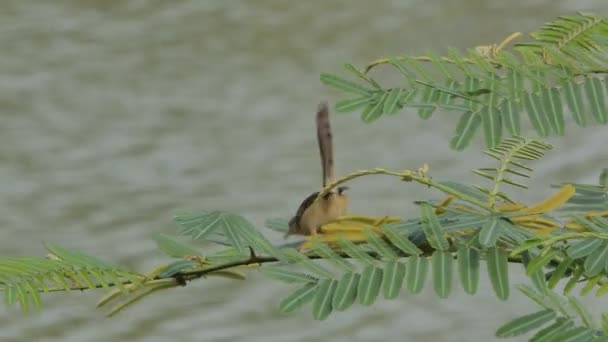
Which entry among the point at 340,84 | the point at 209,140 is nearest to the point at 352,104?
the point at 340,84

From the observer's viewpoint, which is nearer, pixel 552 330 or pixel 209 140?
pixel 552 330

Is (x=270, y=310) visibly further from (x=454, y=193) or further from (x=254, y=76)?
(x=454, y=193)

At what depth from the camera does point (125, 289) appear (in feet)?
1.17

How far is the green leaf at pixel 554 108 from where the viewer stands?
1.20 ft

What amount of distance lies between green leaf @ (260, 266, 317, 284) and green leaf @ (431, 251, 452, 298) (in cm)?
3

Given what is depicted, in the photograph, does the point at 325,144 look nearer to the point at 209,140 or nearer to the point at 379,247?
the point at 379,247

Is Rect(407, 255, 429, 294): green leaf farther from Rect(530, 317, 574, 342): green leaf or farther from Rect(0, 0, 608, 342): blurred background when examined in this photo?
Rect(0, 0, 608, 342): blurred background

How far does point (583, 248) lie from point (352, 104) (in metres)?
0.07

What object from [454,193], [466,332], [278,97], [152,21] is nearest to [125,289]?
[454,193]

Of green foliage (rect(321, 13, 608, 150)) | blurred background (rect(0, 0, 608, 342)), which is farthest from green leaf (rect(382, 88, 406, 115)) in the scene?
blurred background (rect(0, 0, 608, 342))

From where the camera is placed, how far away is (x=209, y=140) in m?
1.28

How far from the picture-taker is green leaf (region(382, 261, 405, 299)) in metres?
Result: 0.35

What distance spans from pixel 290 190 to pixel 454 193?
2.87 feet

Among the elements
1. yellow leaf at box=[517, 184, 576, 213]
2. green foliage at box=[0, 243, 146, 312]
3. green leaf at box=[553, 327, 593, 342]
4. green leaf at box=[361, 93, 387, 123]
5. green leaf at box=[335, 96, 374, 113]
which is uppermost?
green leaf at box=[335, 96, 374, 113]
